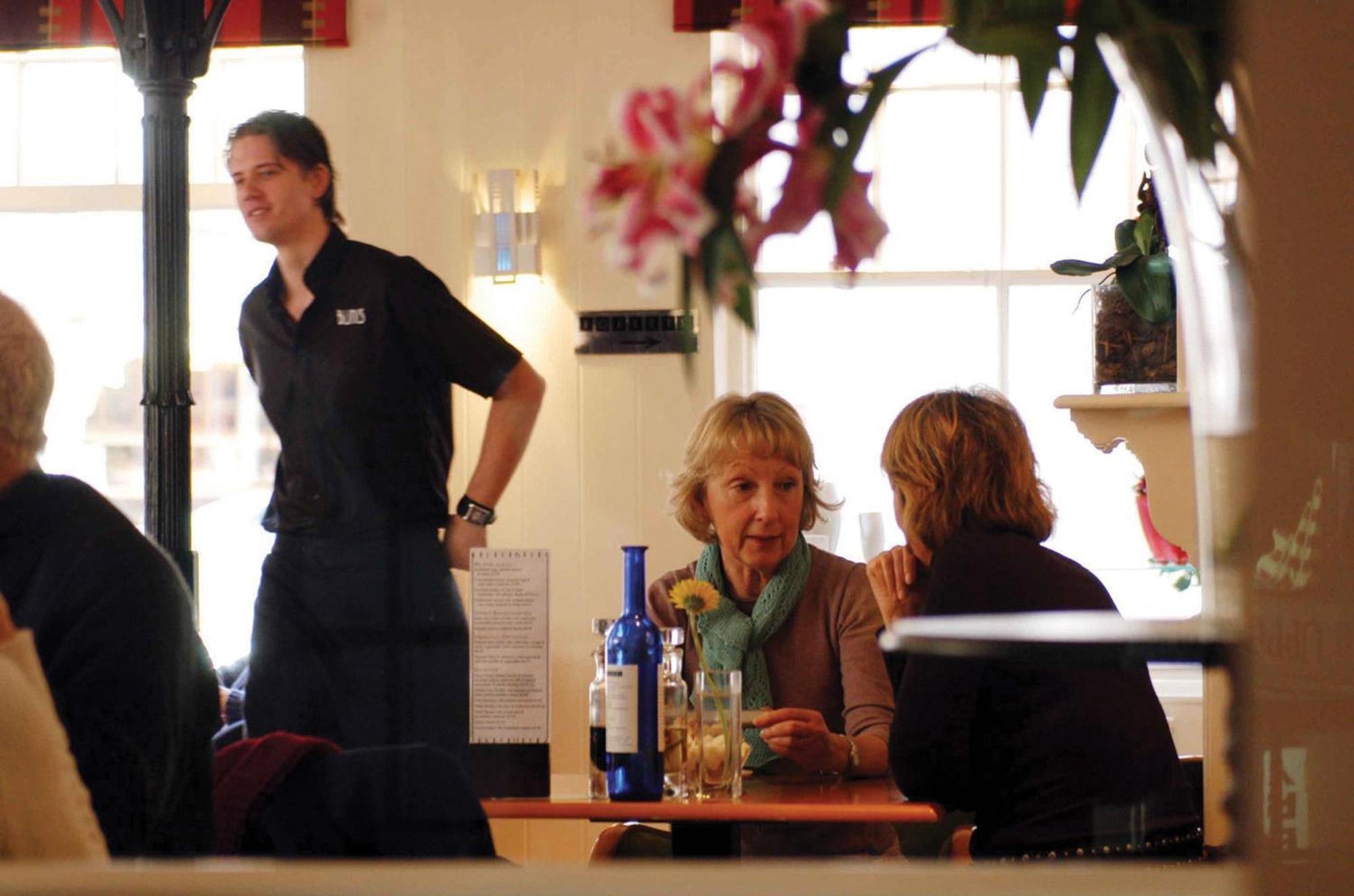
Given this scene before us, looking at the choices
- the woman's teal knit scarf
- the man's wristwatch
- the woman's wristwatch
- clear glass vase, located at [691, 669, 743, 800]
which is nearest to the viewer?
the man's wristwatch

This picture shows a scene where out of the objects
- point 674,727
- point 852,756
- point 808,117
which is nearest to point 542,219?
point 808,117

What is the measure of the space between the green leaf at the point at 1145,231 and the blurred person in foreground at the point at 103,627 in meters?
0.41

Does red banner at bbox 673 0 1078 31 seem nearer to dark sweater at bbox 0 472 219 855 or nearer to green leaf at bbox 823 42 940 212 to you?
green leaf at bbox 823 42 940 212

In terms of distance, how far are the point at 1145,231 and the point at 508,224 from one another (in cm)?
26

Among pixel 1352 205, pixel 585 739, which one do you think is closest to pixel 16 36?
pixel 585 739

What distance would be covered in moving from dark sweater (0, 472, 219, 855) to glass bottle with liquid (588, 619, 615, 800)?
160 mm

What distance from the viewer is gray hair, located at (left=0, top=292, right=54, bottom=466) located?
51cm

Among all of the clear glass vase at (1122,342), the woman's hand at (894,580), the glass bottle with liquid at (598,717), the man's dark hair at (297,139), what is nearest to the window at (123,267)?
the man's dark hair at (297,139)

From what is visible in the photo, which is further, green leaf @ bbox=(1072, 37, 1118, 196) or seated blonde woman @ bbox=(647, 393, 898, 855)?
→ seated blonde woman @ bbox=(647, 393, 898, 855)

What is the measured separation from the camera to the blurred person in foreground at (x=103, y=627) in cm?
49

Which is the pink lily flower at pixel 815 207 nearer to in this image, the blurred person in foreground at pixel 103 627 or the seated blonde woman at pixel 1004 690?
the seated blonde woman at pixel 1004 690

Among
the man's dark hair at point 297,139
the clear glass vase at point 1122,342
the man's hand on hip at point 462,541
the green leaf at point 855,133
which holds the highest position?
the man's dark hair at point 297,139

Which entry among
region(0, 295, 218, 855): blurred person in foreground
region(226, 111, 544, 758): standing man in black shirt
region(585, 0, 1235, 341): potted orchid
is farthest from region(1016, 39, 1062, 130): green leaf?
region(0, 295, 218, 855): blurred person in foreground

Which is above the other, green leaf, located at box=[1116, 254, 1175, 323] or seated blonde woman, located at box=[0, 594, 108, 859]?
green leaf, located at box=[1116, 254, 1175, 323]
